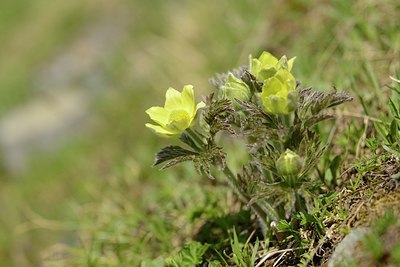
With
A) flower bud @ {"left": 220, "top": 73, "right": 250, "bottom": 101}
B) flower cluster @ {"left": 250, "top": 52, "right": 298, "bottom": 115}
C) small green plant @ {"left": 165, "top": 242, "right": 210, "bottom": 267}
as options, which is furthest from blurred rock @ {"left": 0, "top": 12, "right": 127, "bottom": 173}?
flower cluster @ {"left": 250, "top": 52, "right": 298, "bottom": 115}

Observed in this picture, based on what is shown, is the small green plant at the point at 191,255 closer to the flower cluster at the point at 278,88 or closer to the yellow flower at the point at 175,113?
the yellow flower at the point at 175,113

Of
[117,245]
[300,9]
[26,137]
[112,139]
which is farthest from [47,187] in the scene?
[300,9]

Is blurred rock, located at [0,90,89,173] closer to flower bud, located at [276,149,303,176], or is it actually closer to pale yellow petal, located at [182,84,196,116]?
pale yellow petal, located at [182,84,196,116]

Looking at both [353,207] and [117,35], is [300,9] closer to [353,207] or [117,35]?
[353,207]

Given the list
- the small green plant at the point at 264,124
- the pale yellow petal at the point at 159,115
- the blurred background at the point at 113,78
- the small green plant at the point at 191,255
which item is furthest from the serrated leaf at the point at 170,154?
the blurred background at the point at 113,78

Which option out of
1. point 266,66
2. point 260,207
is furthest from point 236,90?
point 260,207
